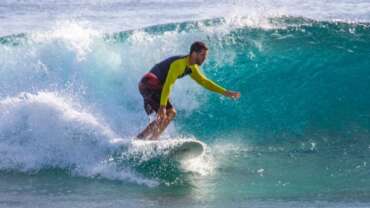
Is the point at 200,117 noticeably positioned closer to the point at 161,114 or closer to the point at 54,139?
the point at 54,139

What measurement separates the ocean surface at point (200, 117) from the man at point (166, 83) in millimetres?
332

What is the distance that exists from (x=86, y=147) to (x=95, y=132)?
0.24 metres

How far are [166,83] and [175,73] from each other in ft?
0.57

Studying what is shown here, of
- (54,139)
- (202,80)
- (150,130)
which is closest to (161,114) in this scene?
(150,130)

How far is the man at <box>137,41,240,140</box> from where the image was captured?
1128 centimetres

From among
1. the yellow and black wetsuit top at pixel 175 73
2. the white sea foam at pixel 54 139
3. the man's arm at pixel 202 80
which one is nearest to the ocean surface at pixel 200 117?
the white sea foam at pixel 54 139

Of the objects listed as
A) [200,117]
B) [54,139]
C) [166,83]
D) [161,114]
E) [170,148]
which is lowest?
[170,148]

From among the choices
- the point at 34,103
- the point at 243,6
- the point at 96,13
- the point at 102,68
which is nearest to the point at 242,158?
the point at 34,103

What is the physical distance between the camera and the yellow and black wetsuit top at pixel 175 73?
11.3m

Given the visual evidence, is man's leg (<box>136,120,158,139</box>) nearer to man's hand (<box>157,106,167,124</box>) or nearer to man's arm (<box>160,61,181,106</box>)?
man's hand (<box>157,106,167,124</box>)

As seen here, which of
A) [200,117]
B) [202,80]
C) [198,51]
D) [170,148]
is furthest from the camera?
[200,117]

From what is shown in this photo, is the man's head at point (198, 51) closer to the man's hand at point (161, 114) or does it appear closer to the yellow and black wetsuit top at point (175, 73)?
the yellow and black wetsuit top at point (175, 73)

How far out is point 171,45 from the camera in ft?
52.7

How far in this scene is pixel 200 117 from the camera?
14359 mm
